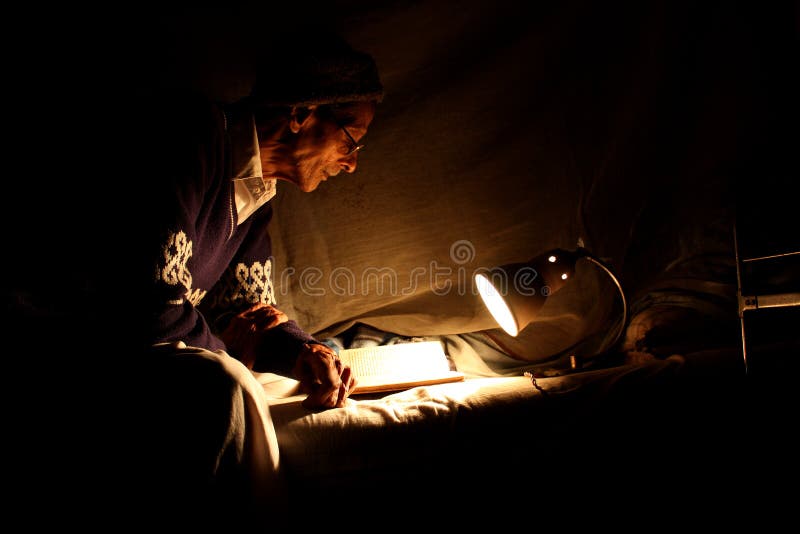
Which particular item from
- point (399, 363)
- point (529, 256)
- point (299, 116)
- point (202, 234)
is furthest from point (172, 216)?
point (529, 256)

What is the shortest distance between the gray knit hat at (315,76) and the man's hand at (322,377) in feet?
1.90

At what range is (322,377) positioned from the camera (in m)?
1.16

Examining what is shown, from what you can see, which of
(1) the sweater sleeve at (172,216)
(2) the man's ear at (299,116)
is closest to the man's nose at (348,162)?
(2) the man's ear at (299,116)

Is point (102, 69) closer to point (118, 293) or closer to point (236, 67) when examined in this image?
point (236, 67)

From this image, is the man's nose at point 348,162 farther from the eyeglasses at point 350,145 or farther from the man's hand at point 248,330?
the man's hand at point 248,330

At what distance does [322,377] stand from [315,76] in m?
0.68

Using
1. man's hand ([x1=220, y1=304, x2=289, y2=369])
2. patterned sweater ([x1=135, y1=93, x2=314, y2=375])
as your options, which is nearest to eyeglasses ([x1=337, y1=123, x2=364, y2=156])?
patterned sweater ([x1=135, y1=93, x2=314, y2=375])

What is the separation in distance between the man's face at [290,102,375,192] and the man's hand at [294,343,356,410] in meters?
0.46

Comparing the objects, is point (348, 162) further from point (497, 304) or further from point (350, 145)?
point (497, 304)

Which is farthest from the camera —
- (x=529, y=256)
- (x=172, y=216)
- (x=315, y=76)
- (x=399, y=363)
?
(x=529, y=256)

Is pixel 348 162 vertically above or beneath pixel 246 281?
above

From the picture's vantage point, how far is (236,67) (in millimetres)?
1637

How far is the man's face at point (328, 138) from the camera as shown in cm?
135

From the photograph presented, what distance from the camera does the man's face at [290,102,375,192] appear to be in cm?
135
